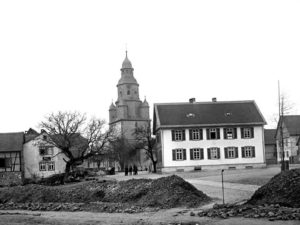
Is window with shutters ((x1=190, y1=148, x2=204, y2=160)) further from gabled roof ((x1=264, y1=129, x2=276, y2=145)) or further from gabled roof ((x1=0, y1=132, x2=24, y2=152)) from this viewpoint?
gabled roof ((x1=264, y1=129, x2=276, y2=145))

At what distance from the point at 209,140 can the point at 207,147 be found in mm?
992

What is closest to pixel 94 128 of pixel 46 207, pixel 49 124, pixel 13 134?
pixel 49 124

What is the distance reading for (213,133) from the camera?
62625 millimetres

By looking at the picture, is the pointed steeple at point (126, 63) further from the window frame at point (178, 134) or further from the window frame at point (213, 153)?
the window frame at point (213, 153)

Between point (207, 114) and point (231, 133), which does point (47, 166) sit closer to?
point (207, 114)

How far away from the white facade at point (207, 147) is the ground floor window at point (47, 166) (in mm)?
22957

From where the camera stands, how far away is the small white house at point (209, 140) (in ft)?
201

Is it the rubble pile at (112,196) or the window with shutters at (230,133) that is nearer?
the rubble pile at (112,196)

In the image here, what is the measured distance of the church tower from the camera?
116 m

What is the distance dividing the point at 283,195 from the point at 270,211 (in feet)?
6.29

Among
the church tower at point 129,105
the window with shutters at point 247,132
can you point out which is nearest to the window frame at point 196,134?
the window with shutters at point 247,132

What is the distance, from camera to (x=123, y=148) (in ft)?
325

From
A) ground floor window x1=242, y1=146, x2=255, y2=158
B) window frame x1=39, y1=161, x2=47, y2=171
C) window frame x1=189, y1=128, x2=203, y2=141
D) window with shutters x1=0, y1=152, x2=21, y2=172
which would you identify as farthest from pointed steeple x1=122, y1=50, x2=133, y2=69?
ground floor window x1=242, y1=146, x2=255, y2=158

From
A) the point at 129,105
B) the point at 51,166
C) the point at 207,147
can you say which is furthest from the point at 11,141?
the point at 129,105
